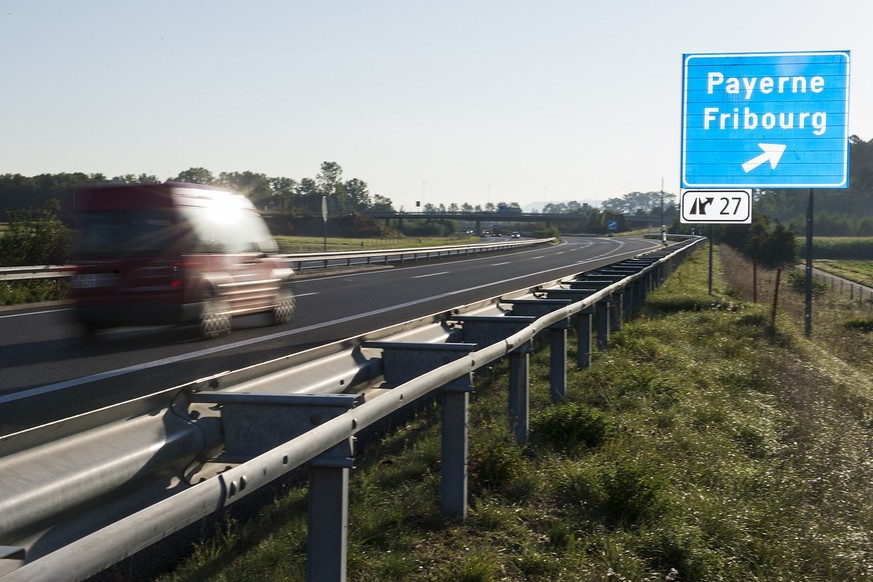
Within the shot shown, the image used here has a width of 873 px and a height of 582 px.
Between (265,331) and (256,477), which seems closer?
(256,477)

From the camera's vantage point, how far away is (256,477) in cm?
255

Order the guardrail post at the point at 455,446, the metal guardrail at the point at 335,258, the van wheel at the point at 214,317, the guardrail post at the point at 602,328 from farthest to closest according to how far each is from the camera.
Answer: the metal guardrail at the point at 335,258
the van wheel at the point at 214,317
the guardrail post at the point at 602,328
the guardrail post at the point at 455,446

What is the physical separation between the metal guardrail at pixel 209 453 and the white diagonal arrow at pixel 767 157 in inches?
543

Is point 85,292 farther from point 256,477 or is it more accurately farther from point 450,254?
point 450,254

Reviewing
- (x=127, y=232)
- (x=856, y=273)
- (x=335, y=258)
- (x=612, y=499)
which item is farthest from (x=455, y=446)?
(x=856, y=273)

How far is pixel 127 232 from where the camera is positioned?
1134 centimetres

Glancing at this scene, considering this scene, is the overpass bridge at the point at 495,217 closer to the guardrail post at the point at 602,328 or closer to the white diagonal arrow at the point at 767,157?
the white diagonal arrow at the point at 767,157

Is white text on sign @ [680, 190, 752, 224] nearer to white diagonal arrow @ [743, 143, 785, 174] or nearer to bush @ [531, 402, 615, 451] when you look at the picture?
white diagonal arrow @ [743, 143, 785, 174]

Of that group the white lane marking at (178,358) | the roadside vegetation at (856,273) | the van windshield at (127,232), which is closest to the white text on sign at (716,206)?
the white lane marking at (178,358)

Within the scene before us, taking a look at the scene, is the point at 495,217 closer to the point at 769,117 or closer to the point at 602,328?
the point at 769,117

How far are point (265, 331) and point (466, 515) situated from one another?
8.85 meters

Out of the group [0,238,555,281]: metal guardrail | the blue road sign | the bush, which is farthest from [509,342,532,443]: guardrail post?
the blue road sign

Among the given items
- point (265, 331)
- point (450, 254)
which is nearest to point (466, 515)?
point (265, 331)

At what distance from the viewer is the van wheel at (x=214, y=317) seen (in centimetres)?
1178
